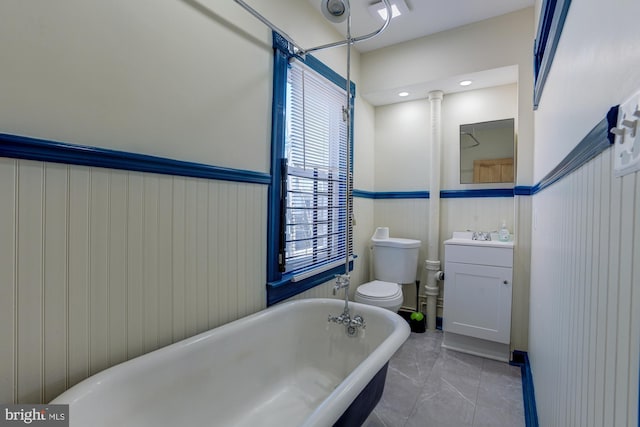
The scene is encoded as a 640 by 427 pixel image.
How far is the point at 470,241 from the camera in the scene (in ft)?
8.14

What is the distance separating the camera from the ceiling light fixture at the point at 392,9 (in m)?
2.13

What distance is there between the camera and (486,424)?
1.61 meters

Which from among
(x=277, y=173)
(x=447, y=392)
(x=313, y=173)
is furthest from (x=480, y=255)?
(x=277, y=173)

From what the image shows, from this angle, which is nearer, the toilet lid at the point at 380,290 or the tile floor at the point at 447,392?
the tile floor at the point at 447,392

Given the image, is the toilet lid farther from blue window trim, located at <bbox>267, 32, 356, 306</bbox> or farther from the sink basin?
blue window trim, located at <bbox>267, 32, 356, 306</bbox>

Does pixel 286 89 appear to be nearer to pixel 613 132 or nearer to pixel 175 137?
pixel 175 137

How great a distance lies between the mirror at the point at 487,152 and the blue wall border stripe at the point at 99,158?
2122mm

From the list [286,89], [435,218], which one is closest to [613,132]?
[286,89]

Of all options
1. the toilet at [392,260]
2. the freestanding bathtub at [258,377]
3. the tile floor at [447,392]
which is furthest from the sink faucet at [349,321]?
the toilet at [392,260]

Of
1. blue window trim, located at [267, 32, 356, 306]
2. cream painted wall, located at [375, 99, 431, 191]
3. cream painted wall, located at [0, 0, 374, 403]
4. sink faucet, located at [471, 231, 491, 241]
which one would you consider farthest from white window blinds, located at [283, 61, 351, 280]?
sink faucet, located at [471, 231, 491, 241]

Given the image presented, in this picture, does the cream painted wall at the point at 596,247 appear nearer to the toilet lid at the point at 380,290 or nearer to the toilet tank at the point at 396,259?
the toilet lid at the point at 380,290

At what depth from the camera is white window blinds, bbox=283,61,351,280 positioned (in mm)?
1984

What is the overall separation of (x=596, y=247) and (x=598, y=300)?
0.33 feet

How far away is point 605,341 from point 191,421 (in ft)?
4.49
